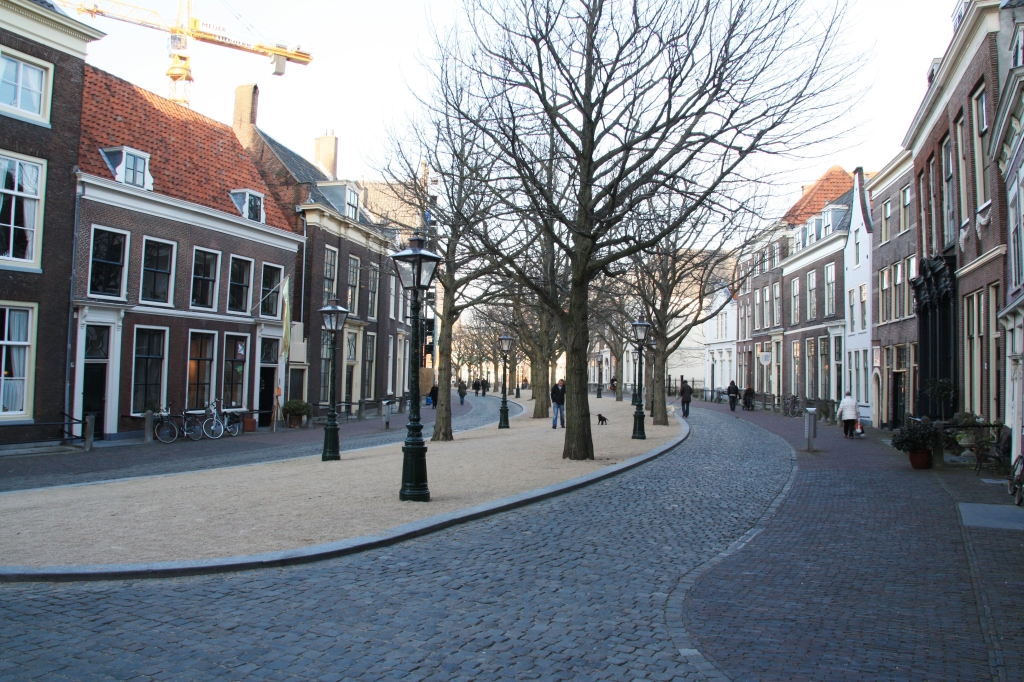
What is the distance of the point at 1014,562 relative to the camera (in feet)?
24.2

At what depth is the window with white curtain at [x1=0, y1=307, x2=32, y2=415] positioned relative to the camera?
749 inches

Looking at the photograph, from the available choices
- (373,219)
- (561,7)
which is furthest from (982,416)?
(373,219)

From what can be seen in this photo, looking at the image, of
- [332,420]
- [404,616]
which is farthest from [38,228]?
[404,616]

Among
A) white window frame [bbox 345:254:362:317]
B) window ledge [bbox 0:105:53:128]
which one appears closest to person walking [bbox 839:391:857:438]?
white window frame [bbox 345:254:362:317]

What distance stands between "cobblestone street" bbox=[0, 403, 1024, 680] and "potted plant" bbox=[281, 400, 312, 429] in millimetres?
21558

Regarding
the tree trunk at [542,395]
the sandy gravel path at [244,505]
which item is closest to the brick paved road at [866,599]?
the sandy gravel path at [244,505]

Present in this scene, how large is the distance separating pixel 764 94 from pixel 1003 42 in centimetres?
640

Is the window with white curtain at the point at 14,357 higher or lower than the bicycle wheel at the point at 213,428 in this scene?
higher

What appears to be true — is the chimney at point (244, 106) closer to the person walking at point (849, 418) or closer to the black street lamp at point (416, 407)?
the black street lamp at point (416, 407)

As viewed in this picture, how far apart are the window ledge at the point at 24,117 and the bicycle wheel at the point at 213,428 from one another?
9922 mm

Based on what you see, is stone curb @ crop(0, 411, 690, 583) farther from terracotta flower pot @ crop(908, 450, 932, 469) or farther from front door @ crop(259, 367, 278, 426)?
front door @ crop(259, 367, 278, 426)

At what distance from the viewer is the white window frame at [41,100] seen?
18812 mm

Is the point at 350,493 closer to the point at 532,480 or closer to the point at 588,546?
the point at 532,480

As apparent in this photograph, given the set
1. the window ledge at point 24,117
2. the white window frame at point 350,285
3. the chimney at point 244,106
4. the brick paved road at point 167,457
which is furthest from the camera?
the white window frame at point 350,285
